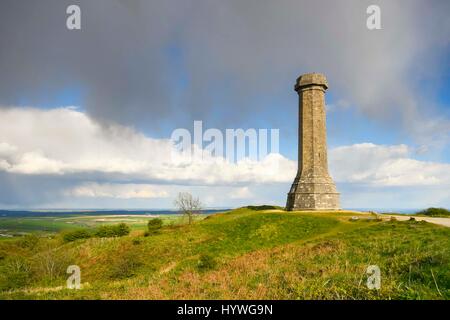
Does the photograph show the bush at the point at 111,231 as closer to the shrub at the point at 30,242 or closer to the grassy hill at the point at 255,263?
the grassy hill at the point at 255,263

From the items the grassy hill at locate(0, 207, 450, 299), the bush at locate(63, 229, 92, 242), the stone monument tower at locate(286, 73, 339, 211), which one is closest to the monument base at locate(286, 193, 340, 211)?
the stone monument tower at locate(286, 73, 339, 211)

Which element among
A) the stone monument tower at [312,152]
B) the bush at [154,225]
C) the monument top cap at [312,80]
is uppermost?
the monument top cap at [312,80]

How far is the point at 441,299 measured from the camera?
8.82 m

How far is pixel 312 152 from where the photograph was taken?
155 ft

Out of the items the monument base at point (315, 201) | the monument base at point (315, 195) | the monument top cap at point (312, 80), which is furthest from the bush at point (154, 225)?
the monument top cap at point (312, 80)

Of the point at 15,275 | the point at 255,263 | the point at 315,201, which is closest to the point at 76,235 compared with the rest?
the point at 15,275

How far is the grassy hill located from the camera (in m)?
11.4

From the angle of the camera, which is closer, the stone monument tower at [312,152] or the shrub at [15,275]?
the shrub at [15,275]

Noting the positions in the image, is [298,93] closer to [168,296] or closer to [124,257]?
[124,257]

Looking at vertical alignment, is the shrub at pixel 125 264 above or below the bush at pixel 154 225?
below

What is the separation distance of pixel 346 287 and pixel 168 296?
6727 millimetres

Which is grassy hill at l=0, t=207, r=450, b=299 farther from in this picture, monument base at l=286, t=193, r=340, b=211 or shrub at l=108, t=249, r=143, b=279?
monument base at l=286, t=193, r=340, b=211

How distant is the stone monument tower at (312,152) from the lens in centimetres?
4597
